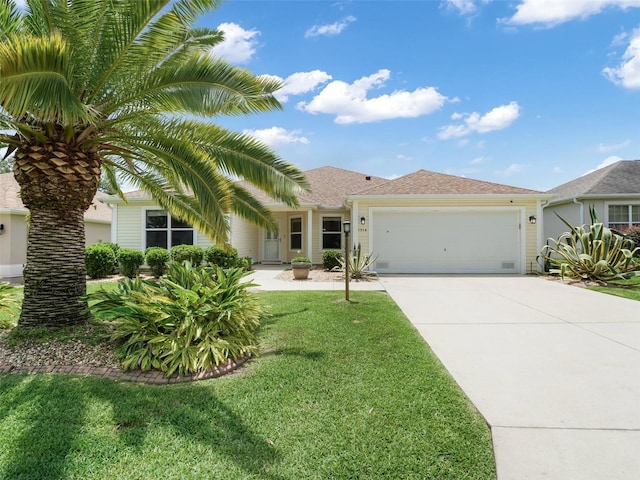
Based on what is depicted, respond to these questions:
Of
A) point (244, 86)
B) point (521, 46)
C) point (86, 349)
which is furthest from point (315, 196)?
point (86, 349)

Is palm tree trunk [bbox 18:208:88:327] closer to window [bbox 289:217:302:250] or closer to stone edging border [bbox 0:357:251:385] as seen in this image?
stone edging border [bbox 0:357:251:385]

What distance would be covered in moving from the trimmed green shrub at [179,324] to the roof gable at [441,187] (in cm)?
957

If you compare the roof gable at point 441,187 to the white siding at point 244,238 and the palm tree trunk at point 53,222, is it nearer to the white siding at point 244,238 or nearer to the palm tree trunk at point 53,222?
the white siding at point 244,238

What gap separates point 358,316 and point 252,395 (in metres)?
3.50

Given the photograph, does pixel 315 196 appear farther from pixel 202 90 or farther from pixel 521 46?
pixel 202 90

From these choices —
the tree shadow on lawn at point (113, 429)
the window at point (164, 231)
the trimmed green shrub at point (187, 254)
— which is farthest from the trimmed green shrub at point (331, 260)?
the tree shadow on lawn at point (113, 429)

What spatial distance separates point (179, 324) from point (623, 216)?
2108 centimetres

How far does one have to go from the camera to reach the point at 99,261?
12.4m

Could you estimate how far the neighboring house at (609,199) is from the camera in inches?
655

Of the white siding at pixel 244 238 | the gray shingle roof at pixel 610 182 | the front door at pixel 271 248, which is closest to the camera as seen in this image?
the white siding at pixel 244 238

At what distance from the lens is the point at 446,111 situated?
14.1 meters

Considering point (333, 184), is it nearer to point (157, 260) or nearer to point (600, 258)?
point (157, 260)

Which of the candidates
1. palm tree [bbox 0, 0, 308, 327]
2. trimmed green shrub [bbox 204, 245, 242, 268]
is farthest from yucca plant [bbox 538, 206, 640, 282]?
trimmed green shrub [bbox 204, 245, 242, 268]

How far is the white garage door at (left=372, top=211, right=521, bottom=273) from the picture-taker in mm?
13719
